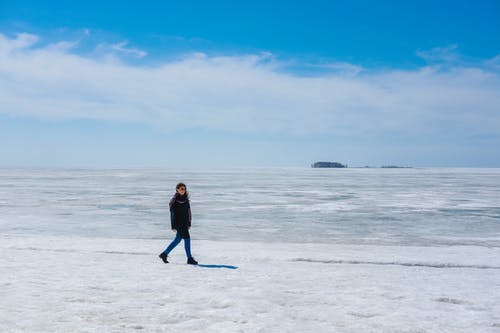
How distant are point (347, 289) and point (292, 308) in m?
1.28

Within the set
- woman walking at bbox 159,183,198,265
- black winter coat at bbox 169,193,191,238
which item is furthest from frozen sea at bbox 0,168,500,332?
black winter coat at bbox 169,193,191,238

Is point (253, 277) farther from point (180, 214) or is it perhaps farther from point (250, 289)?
point (180, 214)

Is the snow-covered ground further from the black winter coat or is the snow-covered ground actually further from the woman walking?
the black winter coat

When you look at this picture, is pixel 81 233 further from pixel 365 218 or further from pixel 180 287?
pixel 365 218

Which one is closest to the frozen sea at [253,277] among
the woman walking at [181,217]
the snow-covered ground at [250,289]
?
the snow-covered ground at [250,289]

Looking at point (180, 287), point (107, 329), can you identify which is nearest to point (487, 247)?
point (180, 287)

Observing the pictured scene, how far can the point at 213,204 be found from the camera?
2055cm

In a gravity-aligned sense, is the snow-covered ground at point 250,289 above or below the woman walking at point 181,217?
below

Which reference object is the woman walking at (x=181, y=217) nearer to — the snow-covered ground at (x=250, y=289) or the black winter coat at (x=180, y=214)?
the black winter coat at (x=180, y=214)

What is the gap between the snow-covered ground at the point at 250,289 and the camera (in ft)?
15.7

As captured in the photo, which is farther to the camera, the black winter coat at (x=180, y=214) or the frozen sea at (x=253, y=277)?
the black winter coat at (x=180, y=214)

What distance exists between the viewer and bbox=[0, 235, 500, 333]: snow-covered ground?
4.80 m

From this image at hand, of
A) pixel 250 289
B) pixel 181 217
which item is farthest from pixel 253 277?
pixel 181 217

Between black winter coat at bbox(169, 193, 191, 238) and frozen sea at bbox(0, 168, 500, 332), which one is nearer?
frozen sea at bbox(0, 168, 500, 332)
